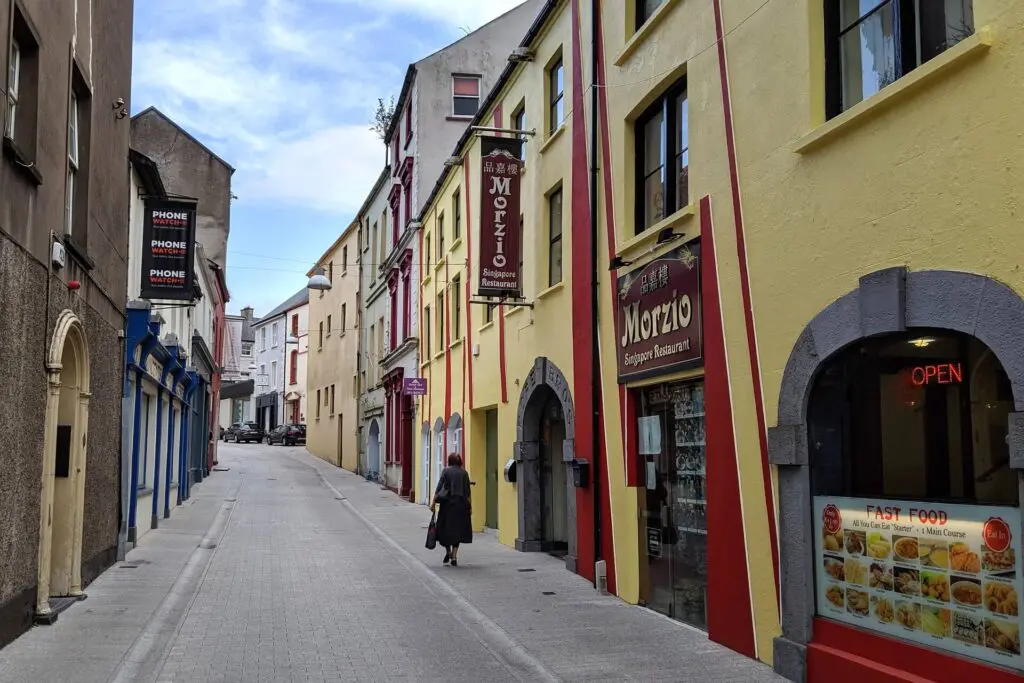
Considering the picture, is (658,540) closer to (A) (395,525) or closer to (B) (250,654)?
(B) (250,654)

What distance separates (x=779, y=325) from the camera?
310 inches

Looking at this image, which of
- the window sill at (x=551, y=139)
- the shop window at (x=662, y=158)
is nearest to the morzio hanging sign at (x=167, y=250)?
the window sill at (x=551, y=139)

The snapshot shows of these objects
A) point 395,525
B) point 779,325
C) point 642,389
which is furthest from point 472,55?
point 779,325

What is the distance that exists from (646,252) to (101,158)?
698cm

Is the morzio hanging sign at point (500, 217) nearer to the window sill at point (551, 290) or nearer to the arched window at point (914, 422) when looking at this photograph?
the window sill at point (551, 290)

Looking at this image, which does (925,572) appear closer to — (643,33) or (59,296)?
(643,33)

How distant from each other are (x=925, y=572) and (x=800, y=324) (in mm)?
2123

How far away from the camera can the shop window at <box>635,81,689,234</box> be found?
33.9ft

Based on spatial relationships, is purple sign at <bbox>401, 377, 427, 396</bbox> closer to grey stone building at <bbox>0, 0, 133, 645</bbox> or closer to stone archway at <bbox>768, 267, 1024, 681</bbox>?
grey stone building at <bbox>0, 0, 133, 645</bbox>

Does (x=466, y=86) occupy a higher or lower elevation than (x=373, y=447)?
higher

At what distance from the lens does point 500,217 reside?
15.6 meters

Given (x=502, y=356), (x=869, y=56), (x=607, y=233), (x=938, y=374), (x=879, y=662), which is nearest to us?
(x=938, y=374)

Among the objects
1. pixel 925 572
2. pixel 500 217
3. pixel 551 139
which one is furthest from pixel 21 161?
pixel 500 217

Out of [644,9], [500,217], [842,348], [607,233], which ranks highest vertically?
[644,9]
